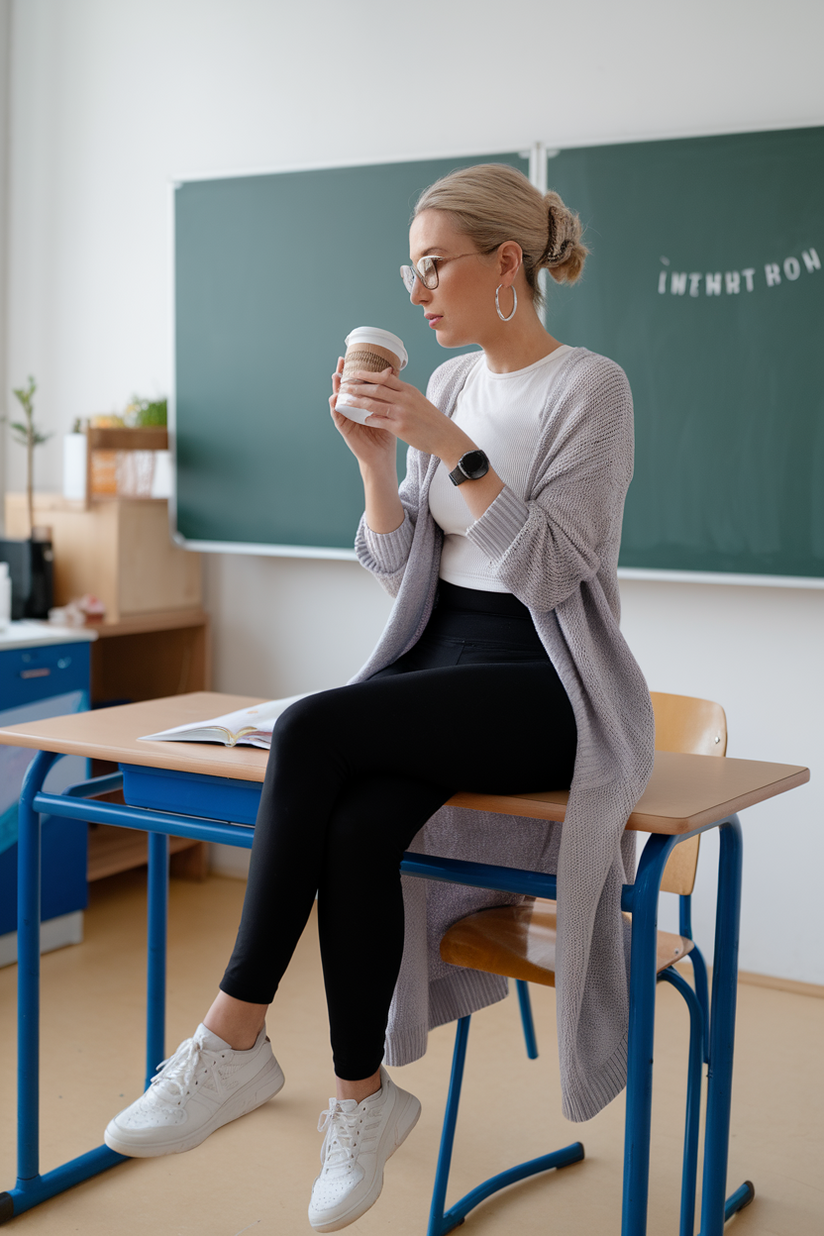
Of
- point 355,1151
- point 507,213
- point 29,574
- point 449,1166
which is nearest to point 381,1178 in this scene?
point 355,1151

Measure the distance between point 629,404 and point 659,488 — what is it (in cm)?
125

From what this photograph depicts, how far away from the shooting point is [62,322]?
3.72 m

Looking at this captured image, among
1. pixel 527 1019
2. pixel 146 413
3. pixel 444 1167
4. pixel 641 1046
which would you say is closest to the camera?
pixel 641 1046

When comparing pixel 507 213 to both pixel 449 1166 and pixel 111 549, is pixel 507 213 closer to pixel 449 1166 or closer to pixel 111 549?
pixel 449 1166

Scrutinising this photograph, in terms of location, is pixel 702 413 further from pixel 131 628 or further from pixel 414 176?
pixel 131 628

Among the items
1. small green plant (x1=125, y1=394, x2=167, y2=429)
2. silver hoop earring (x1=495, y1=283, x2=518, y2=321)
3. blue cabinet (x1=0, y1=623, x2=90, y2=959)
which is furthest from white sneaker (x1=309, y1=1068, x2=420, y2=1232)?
small green plant (x1=125, y1=394, x2=167, y2=429)

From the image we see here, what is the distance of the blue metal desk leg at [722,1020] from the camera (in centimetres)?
159

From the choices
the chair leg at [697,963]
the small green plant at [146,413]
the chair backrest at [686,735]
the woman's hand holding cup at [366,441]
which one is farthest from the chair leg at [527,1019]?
the small green plant at [146,413]

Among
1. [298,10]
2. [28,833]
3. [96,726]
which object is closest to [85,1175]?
[28,833]

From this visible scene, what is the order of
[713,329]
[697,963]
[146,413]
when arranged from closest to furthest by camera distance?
[697,963]
[713,329]
[146,413]

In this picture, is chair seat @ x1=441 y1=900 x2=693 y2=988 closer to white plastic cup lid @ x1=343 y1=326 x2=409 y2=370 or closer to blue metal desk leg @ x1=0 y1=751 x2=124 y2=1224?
blue metal desk leg @ x1=0 y1=751 x2=124 y2=1224

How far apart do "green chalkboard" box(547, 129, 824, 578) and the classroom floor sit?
3.66 feet

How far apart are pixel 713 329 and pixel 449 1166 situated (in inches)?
73.8

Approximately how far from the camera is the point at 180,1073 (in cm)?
143
